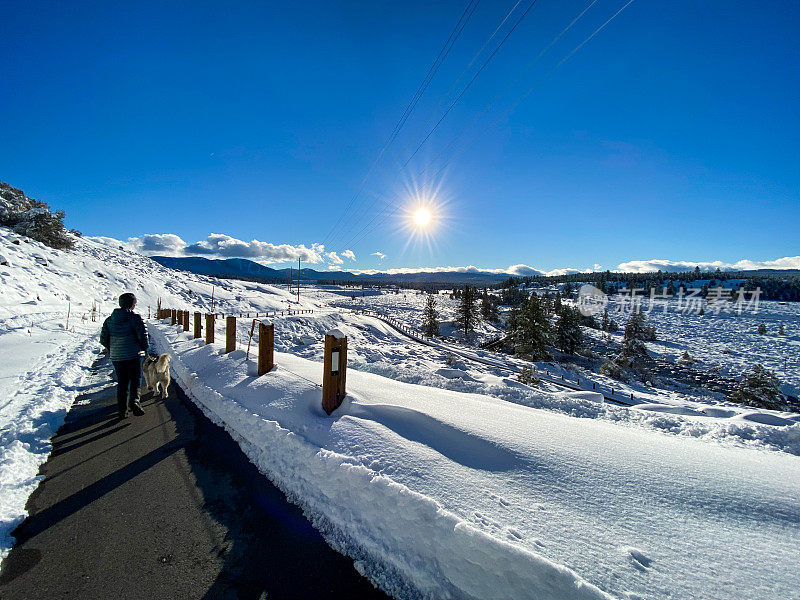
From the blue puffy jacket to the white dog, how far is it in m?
0.91

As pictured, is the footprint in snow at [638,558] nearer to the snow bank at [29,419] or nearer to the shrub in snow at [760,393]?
the snow bank at [29,419]

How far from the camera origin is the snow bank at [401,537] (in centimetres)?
191

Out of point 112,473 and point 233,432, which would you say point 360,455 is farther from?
point 112,473

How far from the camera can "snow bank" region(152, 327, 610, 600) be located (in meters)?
1.91

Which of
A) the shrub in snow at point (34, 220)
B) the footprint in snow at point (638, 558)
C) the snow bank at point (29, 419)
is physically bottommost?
the snow bank at point (29, 419)

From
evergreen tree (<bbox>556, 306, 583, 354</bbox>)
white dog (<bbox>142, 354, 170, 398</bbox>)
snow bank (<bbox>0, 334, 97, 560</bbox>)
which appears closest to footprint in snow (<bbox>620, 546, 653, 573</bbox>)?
snow bank (<bbox>0, 334, 97, 560</bbox>)

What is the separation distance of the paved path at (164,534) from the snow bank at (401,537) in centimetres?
15

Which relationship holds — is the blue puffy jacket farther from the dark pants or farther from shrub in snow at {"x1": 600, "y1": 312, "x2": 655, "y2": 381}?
shrub in snow at {"x1": 600, "y1": 312, "x2": 655, "y2": 381}

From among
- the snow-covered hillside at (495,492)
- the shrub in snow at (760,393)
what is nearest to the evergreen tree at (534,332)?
the shrub in snow at (760,393)

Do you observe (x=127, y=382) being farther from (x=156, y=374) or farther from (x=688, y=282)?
(x=688, y=282)

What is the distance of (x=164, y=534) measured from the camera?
2.66m

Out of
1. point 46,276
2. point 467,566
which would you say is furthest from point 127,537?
point 46,276

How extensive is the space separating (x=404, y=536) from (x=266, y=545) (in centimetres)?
115

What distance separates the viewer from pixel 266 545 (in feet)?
8.58
